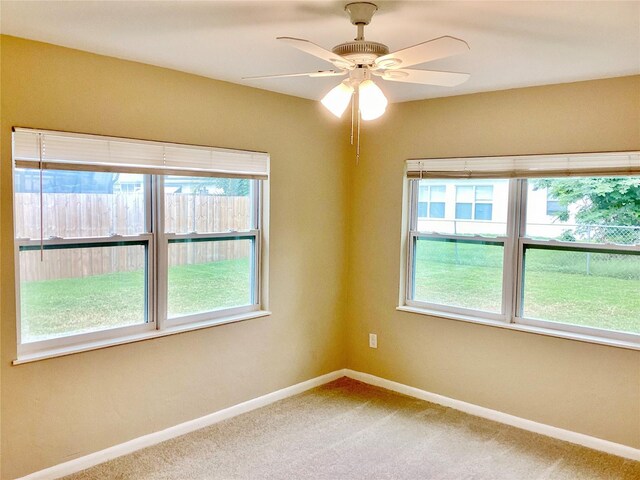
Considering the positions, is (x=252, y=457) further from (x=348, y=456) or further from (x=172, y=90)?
(x=172, y=90)

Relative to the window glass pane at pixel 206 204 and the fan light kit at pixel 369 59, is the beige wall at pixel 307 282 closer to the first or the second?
the window glass pane at pixel 206 204

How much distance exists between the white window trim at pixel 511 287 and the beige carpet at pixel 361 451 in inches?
28.2

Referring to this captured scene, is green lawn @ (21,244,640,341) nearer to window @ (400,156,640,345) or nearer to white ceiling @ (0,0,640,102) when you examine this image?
window @ (400,156,640,345)

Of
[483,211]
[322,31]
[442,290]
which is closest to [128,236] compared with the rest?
[322,31]

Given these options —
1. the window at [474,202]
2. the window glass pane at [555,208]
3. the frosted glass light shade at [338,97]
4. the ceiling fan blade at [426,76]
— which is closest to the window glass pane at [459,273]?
the window at [474,202]

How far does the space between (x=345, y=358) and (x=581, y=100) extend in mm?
2770

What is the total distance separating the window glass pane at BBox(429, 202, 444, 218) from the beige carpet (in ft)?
4.92

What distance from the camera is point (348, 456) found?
3.10 metres

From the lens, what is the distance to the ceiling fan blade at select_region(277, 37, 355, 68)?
177 centimetres

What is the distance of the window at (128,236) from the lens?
269 cm

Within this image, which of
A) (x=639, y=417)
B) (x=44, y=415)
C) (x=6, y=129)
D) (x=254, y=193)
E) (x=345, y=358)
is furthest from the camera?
(x=345, y=358)

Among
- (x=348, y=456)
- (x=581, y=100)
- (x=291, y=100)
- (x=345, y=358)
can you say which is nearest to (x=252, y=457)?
(x=348, y=456)

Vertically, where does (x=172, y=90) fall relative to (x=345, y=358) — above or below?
above

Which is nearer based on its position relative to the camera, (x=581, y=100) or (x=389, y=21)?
(x=389, y=21)
